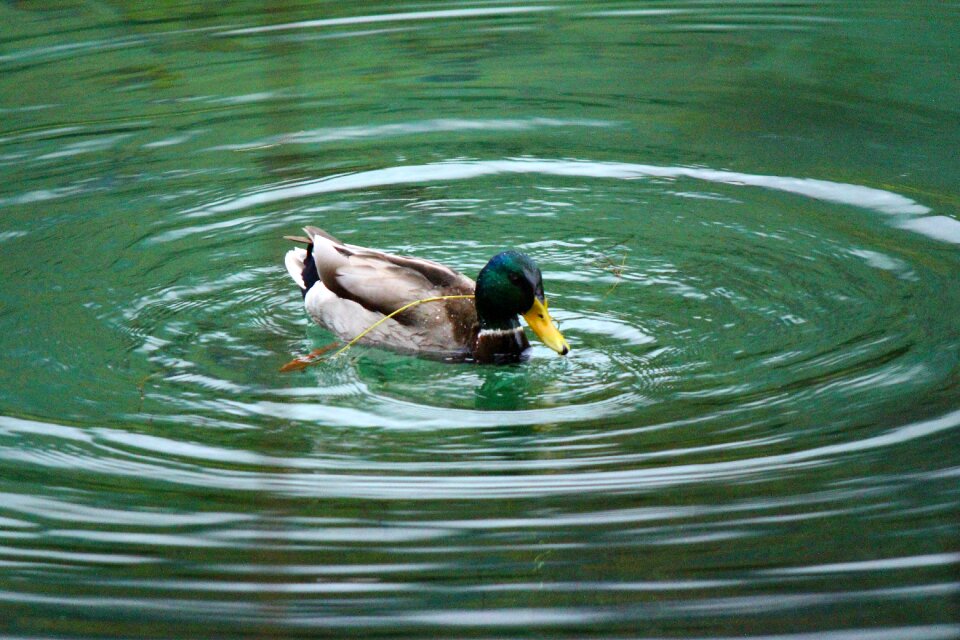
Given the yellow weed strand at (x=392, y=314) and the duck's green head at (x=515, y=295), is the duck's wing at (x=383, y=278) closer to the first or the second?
the yellow weed strand at (x=392, y=314)

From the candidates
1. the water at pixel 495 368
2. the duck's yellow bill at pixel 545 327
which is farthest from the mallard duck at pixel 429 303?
the water at pixel 495 368

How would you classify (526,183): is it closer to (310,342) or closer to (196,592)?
(310,342)

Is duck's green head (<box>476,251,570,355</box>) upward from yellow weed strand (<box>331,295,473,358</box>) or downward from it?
upward

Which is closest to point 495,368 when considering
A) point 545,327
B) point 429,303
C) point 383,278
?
point 545,327

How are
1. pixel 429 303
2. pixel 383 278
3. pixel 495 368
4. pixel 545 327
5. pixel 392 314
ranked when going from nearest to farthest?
pixel 545 327, pixel 495 368, pixel 392 314, pixel 429 303, pixel 383 278

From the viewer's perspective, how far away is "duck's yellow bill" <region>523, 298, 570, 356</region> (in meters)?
6.48

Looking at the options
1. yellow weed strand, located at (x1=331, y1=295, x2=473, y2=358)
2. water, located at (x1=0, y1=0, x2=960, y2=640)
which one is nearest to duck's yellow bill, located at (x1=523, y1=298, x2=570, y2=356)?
water, located at (x1=0, y1=0, x2=960, y2=640)

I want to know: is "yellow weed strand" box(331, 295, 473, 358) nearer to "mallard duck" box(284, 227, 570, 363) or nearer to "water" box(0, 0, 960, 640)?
"mallard duck" box(284, 227, 570, 363)

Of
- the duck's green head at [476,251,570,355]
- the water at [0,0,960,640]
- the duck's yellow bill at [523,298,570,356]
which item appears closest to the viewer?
the water at [0,0,960,640]

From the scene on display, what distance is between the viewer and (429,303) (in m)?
7.16

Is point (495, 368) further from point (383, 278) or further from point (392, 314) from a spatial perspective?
point (383, 278)

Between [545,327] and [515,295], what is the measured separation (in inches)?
8.9

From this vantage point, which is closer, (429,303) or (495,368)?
(495,368)

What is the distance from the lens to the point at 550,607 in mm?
3820
